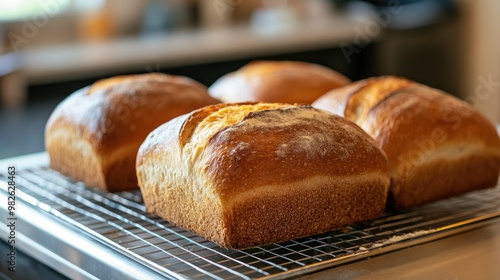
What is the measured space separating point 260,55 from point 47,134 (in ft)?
7.94

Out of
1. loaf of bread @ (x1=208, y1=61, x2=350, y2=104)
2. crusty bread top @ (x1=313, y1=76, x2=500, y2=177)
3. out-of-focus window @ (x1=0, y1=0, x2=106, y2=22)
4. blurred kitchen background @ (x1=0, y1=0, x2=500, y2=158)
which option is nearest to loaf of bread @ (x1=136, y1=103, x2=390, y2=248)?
crusty bread top @ (x1=313, y1=76, x2=500, y2=177)

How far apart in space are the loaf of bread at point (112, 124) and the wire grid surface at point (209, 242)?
0.15 feet

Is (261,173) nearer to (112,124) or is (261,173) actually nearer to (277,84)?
(112,124)

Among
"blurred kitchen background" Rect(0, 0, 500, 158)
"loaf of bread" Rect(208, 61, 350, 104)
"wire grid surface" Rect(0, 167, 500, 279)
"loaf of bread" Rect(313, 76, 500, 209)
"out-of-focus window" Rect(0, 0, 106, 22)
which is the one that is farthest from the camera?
"out-of-focus window" Rect(0, 0, 106, 22)

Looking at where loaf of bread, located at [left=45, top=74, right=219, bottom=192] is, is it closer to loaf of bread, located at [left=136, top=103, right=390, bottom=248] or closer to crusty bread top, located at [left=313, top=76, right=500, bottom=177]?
loaf of bread, located at [left=136, top=103, right=390, bottom=248]

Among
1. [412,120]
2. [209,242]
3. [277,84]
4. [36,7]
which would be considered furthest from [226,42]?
[209,242]

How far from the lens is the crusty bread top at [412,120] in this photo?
1.45 m

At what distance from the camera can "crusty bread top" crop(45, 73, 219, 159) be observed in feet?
5.15

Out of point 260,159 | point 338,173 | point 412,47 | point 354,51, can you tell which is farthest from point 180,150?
point 412,47

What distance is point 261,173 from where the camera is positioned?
1.19 m

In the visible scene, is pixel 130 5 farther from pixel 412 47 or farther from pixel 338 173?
pixel 338 173

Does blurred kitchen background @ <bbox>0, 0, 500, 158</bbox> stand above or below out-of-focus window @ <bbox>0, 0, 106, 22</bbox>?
below

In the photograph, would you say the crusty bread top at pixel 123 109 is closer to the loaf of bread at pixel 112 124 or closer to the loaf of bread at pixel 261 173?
the loaf of bread at pixel 112 124

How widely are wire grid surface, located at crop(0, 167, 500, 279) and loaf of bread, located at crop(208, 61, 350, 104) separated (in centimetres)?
43
